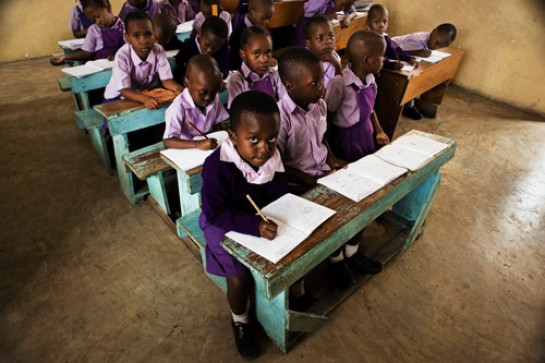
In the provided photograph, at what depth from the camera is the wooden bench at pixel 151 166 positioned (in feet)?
6.86

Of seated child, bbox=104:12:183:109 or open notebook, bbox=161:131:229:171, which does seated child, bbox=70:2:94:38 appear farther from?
open notebook, bbox=161:131:229:171

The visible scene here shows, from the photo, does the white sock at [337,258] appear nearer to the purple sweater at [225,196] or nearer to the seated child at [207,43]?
the purple sweater at [225,196]

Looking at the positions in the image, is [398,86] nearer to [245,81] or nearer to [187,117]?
[245,81]

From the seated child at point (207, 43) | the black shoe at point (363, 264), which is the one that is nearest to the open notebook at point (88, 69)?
the seated child at point (207, 43)

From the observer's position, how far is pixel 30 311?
187 cm

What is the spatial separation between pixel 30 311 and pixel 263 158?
1499 millimetres

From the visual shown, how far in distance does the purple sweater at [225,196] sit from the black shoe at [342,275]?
2.77 ft

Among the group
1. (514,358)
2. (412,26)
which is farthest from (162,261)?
(412,26)

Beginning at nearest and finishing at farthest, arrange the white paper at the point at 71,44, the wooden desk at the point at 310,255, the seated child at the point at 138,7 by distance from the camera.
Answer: the wooden desk at the point at 310,255 → the white paper at the point at 71,44 → the seated child at the point at 138,7

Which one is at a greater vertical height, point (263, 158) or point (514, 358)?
point (263, 158)

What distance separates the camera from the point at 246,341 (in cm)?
170

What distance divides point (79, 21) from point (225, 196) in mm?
4036

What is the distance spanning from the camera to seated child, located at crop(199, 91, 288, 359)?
1323mm

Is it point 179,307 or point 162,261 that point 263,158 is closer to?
point 179,307
